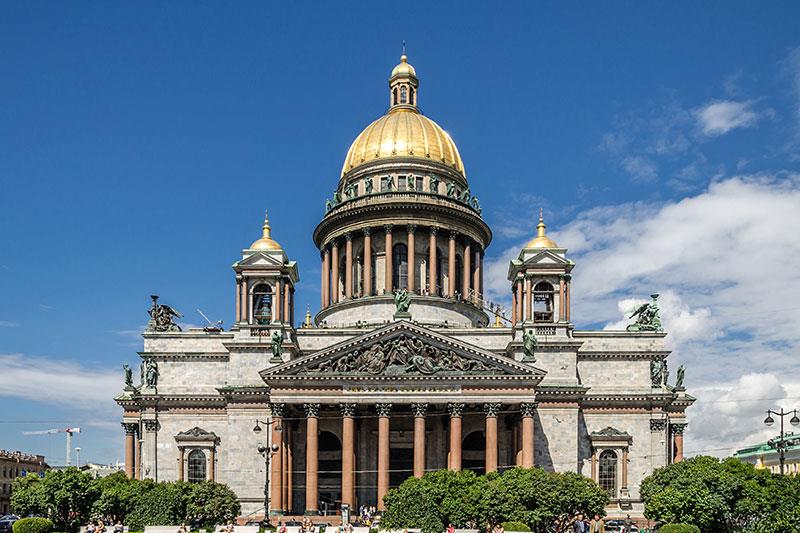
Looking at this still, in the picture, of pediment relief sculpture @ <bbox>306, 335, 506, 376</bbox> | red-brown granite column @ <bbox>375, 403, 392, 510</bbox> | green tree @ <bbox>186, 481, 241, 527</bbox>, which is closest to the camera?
green tree @ <bbox>186, 481, 241, 527</bbox>

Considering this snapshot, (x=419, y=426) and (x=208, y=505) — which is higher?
(x=419, y=426)

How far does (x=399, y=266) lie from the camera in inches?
3241

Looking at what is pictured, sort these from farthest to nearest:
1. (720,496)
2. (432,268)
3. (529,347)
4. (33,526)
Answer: (432,268)
(529,347)
(33,526)
(720,496)

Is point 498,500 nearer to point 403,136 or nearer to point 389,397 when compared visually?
point 389,397

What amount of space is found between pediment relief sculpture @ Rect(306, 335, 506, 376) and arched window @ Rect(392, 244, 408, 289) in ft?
57.8

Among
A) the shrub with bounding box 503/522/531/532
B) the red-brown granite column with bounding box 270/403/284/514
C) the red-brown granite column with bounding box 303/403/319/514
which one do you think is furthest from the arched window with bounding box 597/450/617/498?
the red-brown granite column with bounding box 270/403/284/514

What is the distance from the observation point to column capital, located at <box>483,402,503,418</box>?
62.7 m

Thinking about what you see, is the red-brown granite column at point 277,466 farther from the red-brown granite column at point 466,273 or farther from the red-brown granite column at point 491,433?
the red-brown granite column at point 466,273

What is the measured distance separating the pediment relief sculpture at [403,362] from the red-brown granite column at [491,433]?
8.38 feet

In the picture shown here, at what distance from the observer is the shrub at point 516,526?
45.8m

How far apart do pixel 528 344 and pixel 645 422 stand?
12.2 meters

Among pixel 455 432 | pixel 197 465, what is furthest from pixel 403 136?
pixel 197 465

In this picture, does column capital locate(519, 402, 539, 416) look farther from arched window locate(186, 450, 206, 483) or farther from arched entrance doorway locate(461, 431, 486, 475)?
arched window locate(186, 450, 206, 483)

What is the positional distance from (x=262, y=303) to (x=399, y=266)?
1535 centimetres
